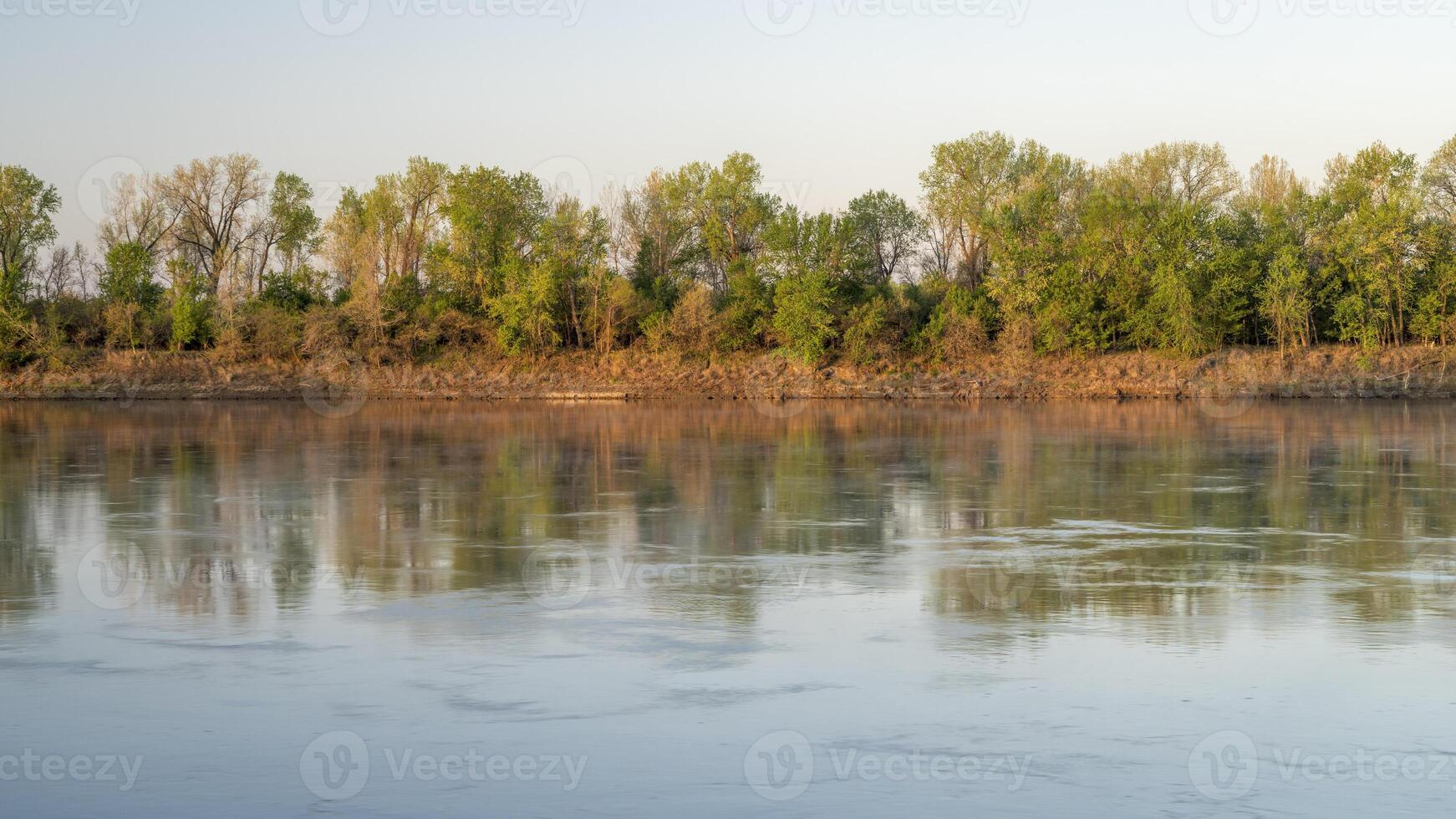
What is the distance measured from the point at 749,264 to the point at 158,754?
62.3m

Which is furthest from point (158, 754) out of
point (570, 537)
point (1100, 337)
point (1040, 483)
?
point (1100, 337)

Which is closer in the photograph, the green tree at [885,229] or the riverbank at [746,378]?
the riverbank at [746,378]

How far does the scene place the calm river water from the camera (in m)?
6.82

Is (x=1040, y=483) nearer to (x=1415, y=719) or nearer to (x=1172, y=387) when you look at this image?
(x=1415, y=719)

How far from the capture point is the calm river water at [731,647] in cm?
682

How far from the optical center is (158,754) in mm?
7270
